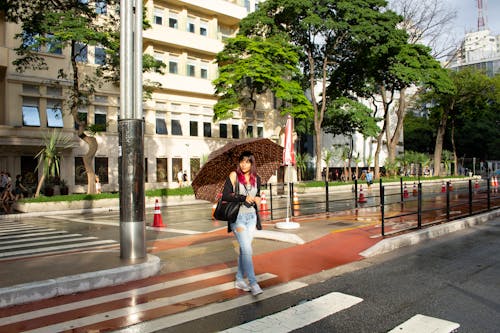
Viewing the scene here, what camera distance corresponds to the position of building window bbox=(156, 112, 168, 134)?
3425 cm

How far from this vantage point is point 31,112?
2731 cm

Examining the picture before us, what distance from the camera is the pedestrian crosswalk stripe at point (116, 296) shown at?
16.5 feet

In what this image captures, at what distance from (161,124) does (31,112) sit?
10057 millimetres

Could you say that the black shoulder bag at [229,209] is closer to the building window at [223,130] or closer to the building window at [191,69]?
the building window at [191,69]

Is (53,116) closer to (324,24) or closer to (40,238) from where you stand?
(40,238)

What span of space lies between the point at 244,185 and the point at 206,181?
1627 mm

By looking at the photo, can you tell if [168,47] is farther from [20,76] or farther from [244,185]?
[244,185]

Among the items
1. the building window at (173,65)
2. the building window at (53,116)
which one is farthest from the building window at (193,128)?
the building window at (53,116)

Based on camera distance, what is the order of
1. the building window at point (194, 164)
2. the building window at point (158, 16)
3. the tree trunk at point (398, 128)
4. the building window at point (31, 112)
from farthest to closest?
the tree trunk at point (398, 128), the building window at point (194, 164), the building window at point (158, 16), the building window at point (31, 112)

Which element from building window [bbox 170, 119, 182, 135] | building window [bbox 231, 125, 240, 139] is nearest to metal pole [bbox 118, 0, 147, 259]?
building window [bbox 170, 119, 182, 135]

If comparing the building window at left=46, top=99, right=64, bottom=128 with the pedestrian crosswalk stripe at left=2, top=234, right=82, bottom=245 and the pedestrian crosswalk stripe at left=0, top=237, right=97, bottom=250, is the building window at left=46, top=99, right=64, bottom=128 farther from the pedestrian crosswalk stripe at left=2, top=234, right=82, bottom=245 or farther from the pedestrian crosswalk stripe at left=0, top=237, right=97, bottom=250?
the pedestrian crosswalk stripe at left=0, top=237, right=97, bottom=250

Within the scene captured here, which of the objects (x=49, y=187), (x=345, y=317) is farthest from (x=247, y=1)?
(x=345, y=317)

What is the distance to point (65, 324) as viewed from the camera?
4.76 m

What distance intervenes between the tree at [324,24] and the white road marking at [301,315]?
28291mm
